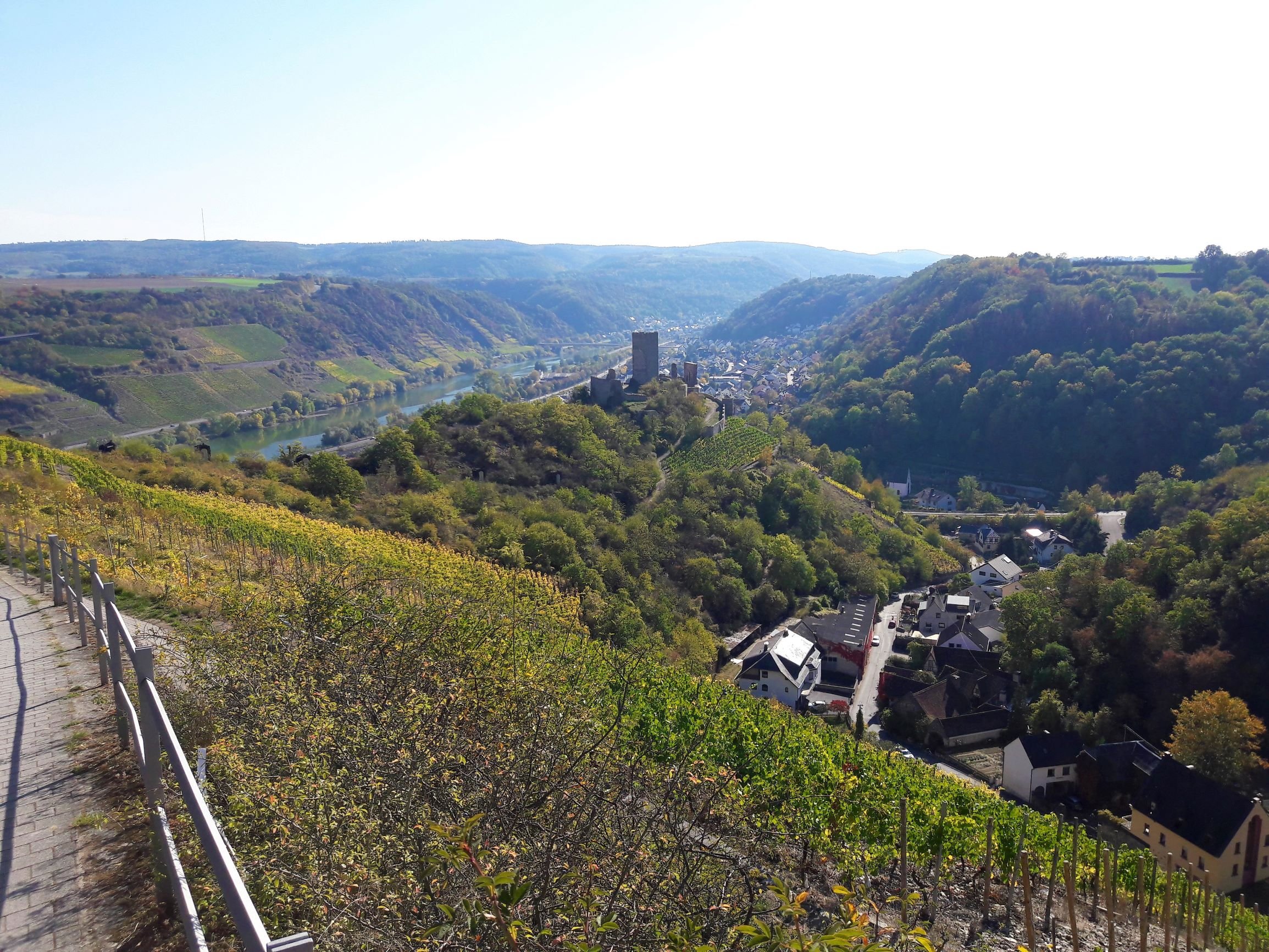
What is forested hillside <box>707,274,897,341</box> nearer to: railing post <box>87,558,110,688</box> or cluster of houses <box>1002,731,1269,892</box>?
cluster of houses <box>1002,731,1269,892</box>

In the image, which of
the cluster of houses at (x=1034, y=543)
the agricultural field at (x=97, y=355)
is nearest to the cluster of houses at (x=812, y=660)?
the cluster of houses at (x=1034, y=543)

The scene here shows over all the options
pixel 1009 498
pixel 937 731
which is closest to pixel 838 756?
pixel 937 731

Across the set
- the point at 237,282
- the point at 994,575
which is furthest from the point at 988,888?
the point at 237,282

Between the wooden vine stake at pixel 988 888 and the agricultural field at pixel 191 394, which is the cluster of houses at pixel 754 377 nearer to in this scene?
the agricultural field at pixel 191 394

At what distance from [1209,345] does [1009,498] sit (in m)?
19.2

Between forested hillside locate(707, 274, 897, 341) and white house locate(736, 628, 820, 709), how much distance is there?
129 meters

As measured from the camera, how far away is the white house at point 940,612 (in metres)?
31.0

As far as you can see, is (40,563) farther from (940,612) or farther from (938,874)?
(940,612)

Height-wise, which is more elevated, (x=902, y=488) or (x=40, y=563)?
(x=40, y=563)

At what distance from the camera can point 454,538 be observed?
2102 cm

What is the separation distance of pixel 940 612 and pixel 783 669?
38.9 feet

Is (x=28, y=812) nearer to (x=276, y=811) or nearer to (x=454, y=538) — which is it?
(x=276, y=811)

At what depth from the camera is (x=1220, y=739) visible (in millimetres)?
17969

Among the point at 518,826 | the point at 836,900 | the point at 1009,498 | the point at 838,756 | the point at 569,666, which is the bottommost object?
the point at 1009,498
